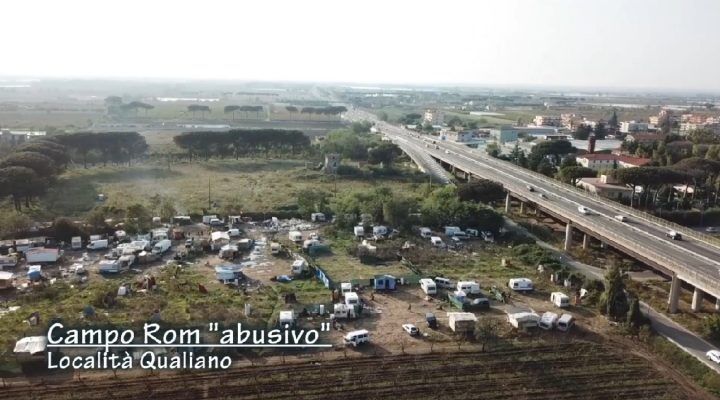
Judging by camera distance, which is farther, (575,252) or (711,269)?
(575,252)

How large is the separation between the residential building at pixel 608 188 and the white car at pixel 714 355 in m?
22.1

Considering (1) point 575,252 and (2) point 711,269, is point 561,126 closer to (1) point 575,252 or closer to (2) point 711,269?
(1) point 575,252

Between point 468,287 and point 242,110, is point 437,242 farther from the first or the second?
point 242,110

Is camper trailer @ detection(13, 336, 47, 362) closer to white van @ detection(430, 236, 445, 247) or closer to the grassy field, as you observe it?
the grassy field

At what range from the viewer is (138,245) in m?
24.0

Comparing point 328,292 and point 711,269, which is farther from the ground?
point 711,269

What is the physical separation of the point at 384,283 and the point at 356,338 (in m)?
4.69

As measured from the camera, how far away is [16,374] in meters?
14.2

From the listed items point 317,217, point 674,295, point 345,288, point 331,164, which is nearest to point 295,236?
point 317,217

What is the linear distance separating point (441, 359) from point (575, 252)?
550 inches

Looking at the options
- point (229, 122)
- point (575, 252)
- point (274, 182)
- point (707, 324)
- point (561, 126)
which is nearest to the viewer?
point (707, 324)

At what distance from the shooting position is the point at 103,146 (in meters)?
46.9

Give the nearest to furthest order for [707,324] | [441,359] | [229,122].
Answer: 1. [441,359]
2. [707,324]
3. [229,122]

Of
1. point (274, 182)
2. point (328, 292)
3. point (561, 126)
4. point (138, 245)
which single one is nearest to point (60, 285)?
point (138, 245)
